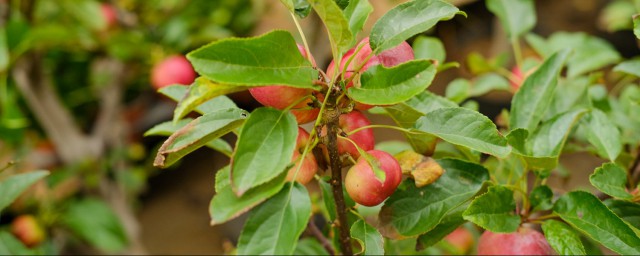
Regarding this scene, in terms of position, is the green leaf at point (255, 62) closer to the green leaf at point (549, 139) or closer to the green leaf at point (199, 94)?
the green leaf at point (199, 94)

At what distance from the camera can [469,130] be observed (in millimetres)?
483

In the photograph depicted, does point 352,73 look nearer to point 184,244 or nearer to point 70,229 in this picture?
point 70,229

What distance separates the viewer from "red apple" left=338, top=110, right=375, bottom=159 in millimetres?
521

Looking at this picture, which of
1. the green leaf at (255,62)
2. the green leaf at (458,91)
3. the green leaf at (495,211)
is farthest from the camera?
the green leaf at (458,91)

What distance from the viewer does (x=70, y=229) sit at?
139cm

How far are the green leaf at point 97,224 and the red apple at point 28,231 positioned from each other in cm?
6

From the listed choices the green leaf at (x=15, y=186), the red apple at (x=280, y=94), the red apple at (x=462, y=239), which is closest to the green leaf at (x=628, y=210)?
the red apple at (x=280, y=94)

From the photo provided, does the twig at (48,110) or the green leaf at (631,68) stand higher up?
the green leaf at (631,68)

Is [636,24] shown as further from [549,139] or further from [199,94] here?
[199,94]

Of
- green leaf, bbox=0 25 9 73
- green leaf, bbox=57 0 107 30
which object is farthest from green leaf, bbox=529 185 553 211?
green leaf, bbox=57 0 107 30

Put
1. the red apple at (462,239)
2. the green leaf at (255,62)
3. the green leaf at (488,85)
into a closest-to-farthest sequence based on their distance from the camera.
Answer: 1. the green leaf at (255,62)
2. the green leaf at (488,85)
3. the red apple at (462,239)

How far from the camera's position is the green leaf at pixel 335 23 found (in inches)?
16.6

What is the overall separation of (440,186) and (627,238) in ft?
0.56

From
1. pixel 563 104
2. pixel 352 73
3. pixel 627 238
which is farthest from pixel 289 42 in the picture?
pixel 563 104
